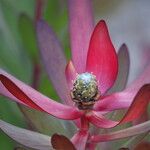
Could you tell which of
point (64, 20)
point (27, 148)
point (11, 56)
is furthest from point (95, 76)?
point (64, 20)

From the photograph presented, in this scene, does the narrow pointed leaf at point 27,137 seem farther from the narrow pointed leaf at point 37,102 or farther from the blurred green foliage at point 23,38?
the blurred green foliage at point 23,38

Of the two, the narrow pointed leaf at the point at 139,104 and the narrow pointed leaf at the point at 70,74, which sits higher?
the narrow pointed leaf at the point at 70,74

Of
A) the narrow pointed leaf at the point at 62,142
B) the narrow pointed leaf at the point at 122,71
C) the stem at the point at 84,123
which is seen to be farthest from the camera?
the narrow pointed leaf at the point at 122,71

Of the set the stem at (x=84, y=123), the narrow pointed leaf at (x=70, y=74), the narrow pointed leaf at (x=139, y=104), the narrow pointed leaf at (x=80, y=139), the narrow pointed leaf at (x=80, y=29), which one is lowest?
the narrow pointed leaf at (x=80, y=139)

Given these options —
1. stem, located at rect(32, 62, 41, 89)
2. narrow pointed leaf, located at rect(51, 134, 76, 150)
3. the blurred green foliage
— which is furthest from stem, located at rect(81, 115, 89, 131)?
stem, located at rect(32, 62, 41, 89)

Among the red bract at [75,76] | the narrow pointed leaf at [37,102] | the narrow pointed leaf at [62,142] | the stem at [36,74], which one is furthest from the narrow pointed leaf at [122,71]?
the stem at [36,74]

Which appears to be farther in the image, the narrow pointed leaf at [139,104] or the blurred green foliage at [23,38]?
the blurred green foliage at [23,38]

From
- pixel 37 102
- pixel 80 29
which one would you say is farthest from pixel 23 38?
pixel 37 102
